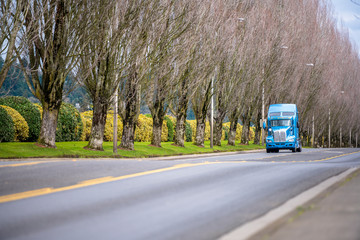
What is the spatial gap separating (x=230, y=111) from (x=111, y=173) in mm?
32512

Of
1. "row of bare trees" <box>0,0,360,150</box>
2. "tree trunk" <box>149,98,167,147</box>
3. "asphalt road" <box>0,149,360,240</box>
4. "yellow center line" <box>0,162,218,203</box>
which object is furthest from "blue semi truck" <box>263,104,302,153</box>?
"yellow center line" <box>0,162,218,203</box>

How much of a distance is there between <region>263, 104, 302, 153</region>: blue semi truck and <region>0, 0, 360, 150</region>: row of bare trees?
4097mm

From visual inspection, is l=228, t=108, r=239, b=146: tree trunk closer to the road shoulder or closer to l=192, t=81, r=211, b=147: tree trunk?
l=192, t=81, r=211, b=147: tree trunk

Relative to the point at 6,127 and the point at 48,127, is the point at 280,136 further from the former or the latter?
the point at 6,127

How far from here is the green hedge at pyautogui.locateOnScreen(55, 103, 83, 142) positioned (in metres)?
31.9

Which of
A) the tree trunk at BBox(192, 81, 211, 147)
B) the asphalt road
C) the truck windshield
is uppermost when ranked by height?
the tree trunk at BBox(192, 81, 211, 147)

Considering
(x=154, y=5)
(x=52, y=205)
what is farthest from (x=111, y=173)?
(x=154, y=5)

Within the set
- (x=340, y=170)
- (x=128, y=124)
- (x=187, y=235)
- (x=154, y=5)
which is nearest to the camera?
(x=187, y=235)

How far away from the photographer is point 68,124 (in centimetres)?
3303

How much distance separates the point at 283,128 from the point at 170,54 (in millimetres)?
13015

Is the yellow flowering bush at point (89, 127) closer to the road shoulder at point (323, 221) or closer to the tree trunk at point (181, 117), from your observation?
the tree trunk at point (181, 117)

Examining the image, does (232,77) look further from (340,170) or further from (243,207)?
(243,207)

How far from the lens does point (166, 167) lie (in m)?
12.6

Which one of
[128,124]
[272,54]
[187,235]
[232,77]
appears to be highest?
[272,54]
